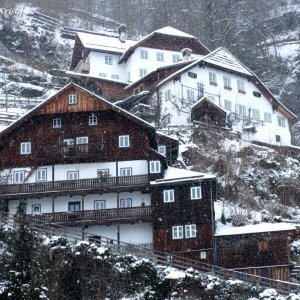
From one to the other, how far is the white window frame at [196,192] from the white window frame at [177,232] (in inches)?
83.1

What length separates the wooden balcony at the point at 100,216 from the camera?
44.5m

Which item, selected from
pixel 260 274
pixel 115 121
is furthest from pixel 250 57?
pixel 260 274

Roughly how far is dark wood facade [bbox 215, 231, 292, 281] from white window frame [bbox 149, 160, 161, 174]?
702cm

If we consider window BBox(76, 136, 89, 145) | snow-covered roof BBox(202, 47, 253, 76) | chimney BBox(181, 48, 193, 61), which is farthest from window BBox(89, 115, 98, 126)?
chimney BBox(181, 48, 193, 61)

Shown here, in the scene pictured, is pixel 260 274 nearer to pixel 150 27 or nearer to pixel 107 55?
pixel 107 55

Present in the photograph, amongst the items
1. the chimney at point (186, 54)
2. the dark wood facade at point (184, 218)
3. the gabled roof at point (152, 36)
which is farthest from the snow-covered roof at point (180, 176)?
the gabled roof at point (152, 36)

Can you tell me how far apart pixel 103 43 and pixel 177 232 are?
36342 mm

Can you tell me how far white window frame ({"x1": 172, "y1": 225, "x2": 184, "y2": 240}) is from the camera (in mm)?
44688

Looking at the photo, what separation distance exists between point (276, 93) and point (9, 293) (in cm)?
5475

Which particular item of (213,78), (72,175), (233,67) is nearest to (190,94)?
(213,78)

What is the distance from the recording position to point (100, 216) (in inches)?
1761

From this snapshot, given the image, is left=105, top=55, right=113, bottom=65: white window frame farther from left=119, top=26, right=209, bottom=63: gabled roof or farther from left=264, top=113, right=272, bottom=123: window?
left=264, top=113, right=272, bottom=123: window

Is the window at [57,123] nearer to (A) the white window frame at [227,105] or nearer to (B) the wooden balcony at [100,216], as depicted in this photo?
(B) the wooden balcony at [100,216]

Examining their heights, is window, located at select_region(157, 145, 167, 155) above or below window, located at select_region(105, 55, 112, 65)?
below
